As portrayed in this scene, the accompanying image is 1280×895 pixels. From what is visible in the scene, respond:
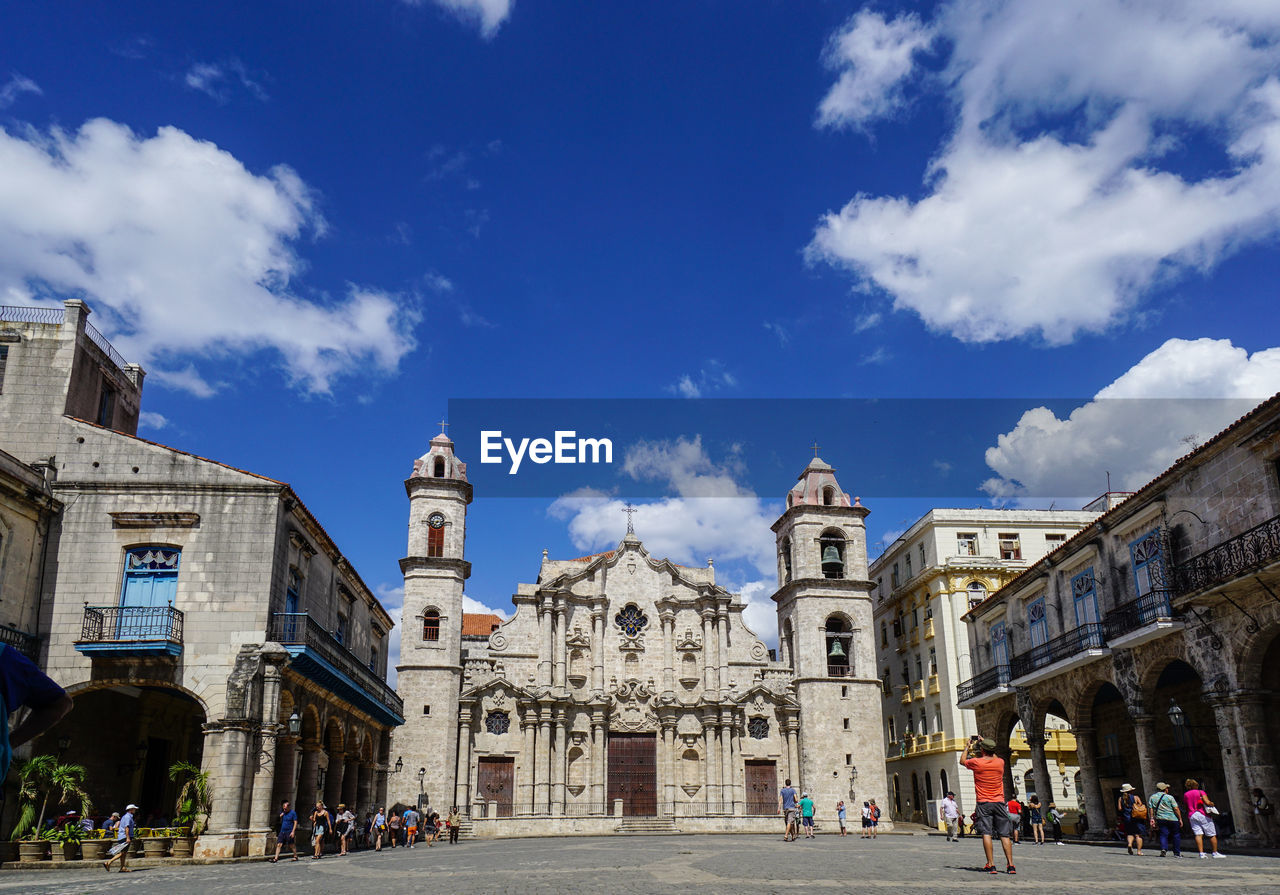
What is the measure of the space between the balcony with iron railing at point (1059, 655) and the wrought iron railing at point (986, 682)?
0.39 m

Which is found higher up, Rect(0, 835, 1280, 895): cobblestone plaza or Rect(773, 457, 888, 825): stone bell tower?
Rect(773, 457, 888, 825): stone bell tower

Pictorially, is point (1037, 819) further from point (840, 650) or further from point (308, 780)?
point (840, 650)

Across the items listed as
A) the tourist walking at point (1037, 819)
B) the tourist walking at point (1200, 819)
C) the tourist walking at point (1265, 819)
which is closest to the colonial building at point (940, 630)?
the tourist walking at point (1037, 819)

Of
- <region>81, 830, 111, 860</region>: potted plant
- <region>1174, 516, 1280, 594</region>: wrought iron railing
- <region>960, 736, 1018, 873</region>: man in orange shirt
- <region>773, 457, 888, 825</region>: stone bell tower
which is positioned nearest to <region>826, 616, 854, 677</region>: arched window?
<region>773, 457, 888, 825</region>: stone bell tower

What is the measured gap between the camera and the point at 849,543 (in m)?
48.8

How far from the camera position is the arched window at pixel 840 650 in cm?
4662

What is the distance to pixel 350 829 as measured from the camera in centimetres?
2781

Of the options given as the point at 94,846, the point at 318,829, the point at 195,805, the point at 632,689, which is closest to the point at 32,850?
the point at 94,846

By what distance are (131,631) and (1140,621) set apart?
2360cm

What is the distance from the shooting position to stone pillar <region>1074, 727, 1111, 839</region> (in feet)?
85.6

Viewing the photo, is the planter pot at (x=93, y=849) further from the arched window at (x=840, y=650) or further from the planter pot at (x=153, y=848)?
the arched window at (x=840, y=650)

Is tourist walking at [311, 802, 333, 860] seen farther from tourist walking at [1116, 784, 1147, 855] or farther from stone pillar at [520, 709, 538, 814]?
stone pillar at [520, 709, 538, 814]

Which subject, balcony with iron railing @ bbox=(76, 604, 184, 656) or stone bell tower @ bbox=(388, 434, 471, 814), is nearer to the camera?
balcony with iron railing @ bbox=(76, 604, 184, 656)

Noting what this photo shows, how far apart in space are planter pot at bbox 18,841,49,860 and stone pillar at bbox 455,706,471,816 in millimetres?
23788
